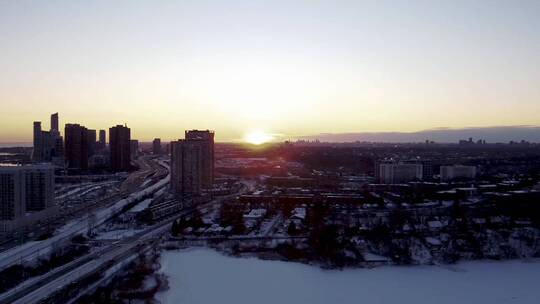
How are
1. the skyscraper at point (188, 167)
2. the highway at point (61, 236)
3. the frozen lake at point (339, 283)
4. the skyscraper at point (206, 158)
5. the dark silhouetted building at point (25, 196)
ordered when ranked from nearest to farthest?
the frozen lake at point (339, 283) < the highway at point (61, 236) < the dark silhouetted building at point (25, 196) < the skyscraper at point (188, 167) < the skyscraper at point (206, 158)

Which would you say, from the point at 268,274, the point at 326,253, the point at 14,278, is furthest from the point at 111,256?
the point at 326,253

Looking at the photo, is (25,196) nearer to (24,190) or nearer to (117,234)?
(24,190)

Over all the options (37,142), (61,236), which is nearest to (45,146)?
(37,142)

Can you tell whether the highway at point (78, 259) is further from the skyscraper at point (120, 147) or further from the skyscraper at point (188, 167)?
the skyscraper at point (120, 147)

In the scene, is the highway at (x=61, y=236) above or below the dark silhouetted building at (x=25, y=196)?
below

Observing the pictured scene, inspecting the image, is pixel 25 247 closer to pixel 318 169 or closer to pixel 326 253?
pixel 326 253

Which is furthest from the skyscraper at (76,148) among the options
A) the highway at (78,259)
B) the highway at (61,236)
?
the highway at (78,259)

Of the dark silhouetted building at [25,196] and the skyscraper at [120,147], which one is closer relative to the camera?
the dark silhouetted building at [25,196]
